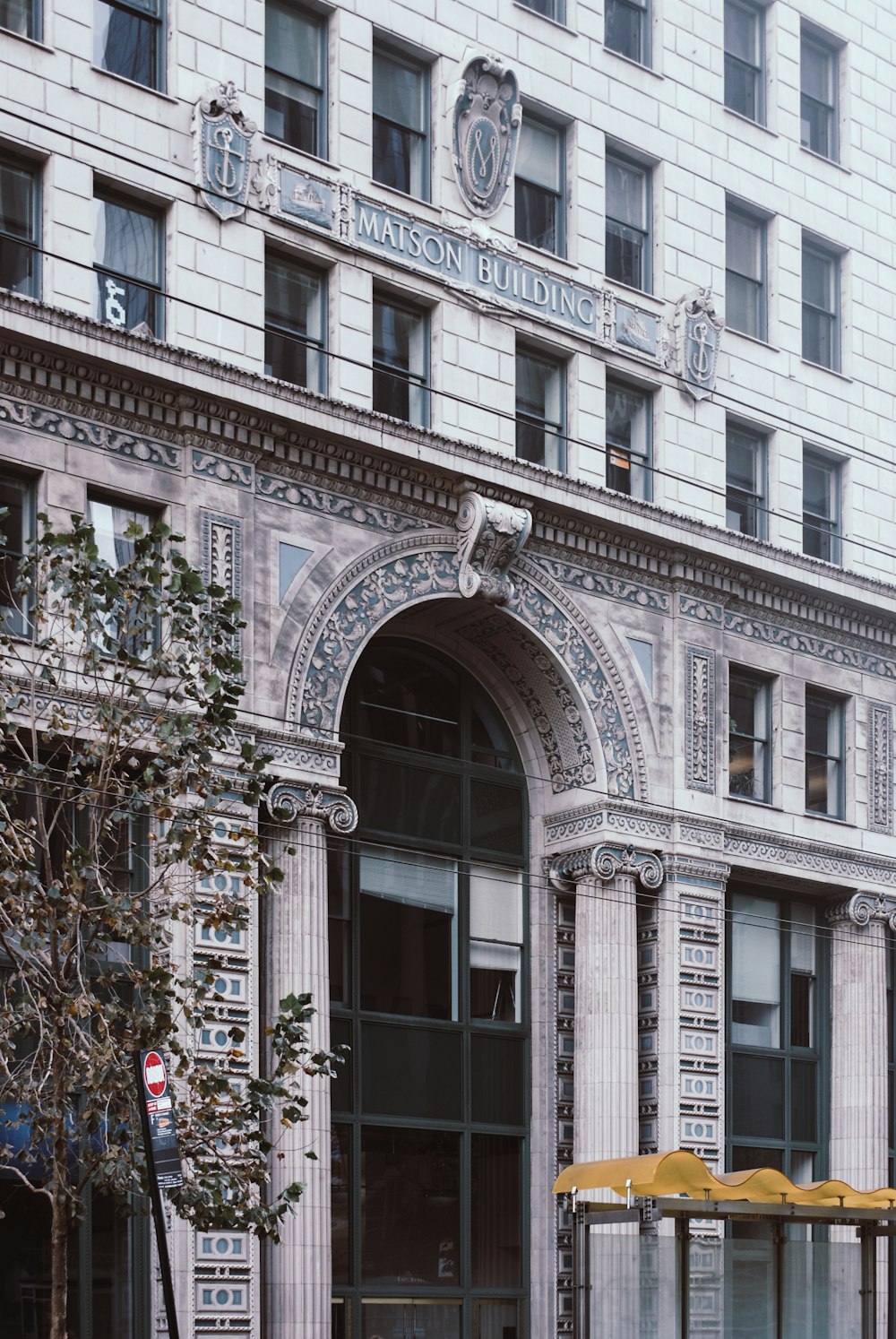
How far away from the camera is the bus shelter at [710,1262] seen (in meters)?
25.3

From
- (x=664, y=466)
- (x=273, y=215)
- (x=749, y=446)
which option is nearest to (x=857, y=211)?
(x=749, y=446)

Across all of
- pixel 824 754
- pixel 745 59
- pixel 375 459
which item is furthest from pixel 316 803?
pixel 745 59

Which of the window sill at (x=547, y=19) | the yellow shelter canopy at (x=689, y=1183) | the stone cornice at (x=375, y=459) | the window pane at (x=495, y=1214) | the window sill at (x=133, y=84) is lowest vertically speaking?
the window pane at (x=495, y=1214)

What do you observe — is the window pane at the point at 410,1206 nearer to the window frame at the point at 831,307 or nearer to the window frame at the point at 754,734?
the window frame at the point at 754,734

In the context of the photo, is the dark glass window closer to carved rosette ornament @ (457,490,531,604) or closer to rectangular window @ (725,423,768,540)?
rectangular window @ (725,423,768,540)

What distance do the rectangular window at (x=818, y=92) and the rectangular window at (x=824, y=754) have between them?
35.0 feet

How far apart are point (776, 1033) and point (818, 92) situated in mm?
17872

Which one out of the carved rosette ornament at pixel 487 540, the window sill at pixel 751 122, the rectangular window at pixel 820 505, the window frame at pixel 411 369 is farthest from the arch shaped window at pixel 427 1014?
the window sill at pixel 751 122

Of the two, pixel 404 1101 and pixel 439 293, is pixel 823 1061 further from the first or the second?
pixel 439 293

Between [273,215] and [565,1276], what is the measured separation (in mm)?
16341

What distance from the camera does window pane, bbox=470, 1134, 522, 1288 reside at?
32594 millimetres

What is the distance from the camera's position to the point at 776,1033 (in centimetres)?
3666

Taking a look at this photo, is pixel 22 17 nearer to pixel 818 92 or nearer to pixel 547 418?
pixel 547 418

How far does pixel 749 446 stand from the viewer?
126 feet
